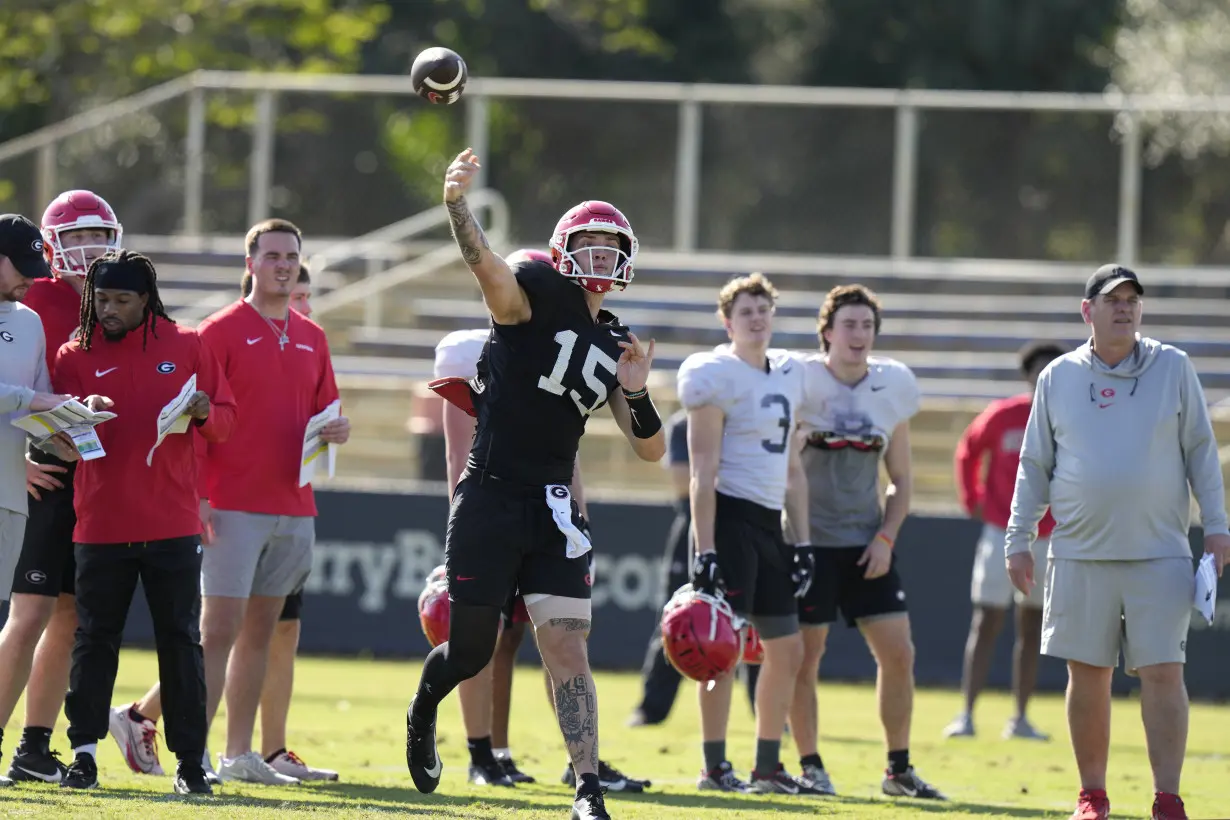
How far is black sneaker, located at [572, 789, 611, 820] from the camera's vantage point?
6465 millimetres

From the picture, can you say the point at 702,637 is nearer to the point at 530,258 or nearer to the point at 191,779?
the point at 530,258

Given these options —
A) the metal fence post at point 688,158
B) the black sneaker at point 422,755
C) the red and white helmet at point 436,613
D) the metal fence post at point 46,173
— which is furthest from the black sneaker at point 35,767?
the metal fence post at point 46,173

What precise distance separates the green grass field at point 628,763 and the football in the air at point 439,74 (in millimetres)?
2543

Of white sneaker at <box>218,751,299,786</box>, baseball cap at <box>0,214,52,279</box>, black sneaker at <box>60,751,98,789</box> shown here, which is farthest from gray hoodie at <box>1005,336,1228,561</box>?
baseball cap at <box>0,214,52,279</box>

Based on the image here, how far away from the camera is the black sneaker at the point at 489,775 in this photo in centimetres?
839

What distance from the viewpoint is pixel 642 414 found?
6875 millimetres

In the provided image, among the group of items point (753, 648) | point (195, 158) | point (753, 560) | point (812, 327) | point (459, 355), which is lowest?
point (753, 648)

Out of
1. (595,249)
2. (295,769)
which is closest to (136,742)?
(295,769)

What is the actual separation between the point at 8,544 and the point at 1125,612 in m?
4.22

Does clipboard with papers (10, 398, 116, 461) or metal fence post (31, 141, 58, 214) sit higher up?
metal fence post (31, 141, 58, 214)

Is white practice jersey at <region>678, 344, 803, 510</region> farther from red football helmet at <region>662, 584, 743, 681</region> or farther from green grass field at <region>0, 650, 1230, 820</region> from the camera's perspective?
green grass field at <region>0, 650, 1230, 820</region>

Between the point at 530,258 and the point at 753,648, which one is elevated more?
the point at 530,258

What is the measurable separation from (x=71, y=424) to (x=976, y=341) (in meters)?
14.8

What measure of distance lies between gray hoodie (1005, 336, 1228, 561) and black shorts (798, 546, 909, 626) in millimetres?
1450
